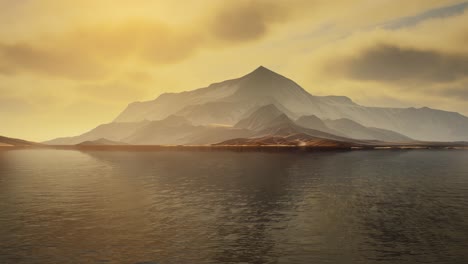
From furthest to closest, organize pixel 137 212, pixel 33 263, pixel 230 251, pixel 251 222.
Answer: pixel 137 212 < pixel 251 222 < pixel 230 251 < pixel 33 263

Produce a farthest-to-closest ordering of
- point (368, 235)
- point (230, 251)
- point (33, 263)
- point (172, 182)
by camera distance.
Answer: point (172, 182)
point (368, 235)
point (230, 251)
point (33, 263)

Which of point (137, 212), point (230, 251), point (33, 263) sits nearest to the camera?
point (33, 263)

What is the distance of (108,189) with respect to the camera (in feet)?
268

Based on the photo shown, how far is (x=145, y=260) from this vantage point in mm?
33188

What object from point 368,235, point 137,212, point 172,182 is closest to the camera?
point 368,235

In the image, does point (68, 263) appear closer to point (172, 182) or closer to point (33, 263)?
point (33, 263)

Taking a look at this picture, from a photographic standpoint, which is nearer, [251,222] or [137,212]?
[251,222]

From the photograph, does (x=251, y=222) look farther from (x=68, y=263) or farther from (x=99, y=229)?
(x=68, y=263)

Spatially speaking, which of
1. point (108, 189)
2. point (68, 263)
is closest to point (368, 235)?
point (68, 263)

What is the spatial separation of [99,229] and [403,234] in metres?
35.7

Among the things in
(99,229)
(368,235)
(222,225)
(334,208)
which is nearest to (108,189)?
(99,229)

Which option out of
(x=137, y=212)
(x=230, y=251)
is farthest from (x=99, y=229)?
(x=230, y=251)

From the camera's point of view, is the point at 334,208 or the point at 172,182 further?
the point at 172,182

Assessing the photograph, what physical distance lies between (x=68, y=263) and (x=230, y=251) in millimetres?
14539
